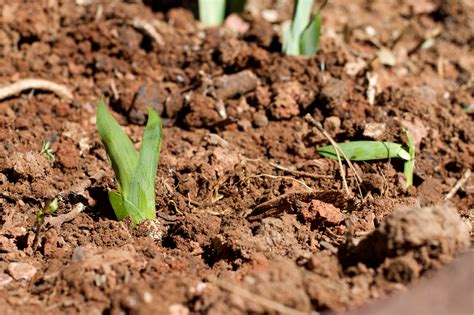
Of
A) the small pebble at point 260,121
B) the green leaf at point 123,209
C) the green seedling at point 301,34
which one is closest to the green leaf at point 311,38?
the green seedling at point 301,34

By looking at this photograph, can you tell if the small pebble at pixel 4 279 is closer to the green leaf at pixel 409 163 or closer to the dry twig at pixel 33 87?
the dry twig at pixel 33 87

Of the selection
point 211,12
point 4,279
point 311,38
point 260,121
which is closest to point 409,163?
point 260,121

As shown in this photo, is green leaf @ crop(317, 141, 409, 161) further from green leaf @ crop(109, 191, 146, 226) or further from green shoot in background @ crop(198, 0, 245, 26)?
green shoot in background @ crop(198, 0, 245, 26)

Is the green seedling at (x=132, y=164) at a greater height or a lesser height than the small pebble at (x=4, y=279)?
greater

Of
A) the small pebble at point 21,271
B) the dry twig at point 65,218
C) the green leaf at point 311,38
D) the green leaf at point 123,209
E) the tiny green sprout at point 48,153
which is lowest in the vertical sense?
the small pebble at point 21,271

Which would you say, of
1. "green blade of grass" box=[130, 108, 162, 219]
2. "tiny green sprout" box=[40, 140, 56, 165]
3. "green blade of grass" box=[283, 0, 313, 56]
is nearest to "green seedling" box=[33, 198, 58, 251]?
"green blade of grass" box=[130, 108, 162, 219]

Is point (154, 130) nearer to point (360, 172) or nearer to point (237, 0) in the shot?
point (360, 172)
